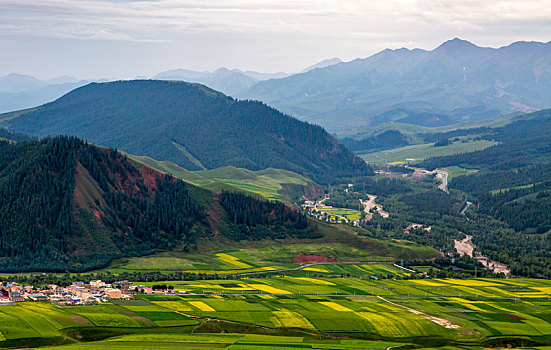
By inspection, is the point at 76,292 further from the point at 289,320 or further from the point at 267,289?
the point at 289,320

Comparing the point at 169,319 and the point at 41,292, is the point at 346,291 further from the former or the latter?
the point at 41,292

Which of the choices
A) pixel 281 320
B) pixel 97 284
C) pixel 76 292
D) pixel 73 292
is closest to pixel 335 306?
pixel 281 320

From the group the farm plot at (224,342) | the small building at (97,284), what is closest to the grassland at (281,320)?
the farm plot at (224,342)

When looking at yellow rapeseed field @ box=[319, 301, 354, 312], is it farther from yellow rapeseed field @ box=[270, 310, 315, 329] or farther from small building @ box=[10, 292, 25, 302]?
small building @ box=[10, 292, 25, 302]

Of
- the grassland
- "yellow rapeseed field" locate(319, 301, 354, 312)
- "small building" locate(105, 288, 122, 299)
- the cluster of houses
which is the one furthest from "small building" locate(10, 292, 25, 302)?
"yellow rapeseed field" locate(319, 301, 354, 312)

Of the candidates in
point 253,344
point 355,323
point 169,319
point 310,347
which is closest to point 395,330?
point 355,323

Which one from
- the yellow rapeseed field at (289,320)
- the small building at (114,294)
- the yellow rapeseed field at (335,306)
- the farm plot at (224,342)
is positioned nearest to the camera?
the farm plot at (224,342)

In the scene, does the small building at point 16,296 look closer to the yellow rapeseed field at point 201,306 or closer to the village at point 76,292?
the village at point 76,292
